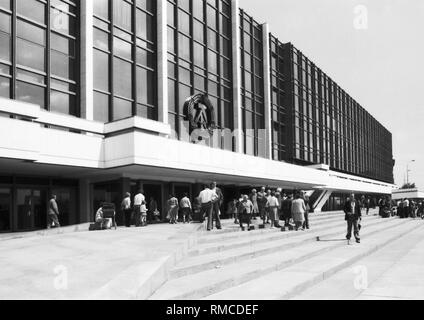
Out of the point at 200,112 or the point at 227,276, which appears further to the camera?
the point at 200,112

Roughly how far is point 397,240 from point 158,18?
19217 mm

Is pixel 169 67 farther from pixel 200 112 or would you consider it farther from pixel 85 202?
pixel 85 202

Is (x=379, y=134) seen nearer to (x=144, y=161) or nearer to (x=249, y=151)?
(x=249, y=151)

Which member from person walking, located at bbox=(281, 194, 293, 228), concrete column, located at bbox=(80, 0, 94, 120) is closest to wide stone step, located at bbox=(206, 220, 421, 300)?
person walking, located at bbox=(281, 194, 293, 228)

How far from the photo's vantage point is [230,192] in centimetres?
3497

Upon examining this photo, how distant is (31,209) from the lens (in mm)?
21844

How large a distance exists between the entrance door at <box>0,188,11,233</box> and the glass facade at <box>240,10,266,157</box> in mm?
21118

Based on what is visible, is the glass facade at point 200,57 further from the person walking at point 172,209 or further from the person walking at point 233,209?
the person walking at point 172,209

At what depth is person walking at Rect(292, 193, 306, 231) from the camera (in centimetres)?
1947

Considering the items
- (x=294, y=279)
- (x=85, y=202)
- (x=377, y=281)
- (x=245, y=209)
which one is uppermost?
(x=85, y=202)

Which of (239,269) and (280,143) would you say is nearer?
(239,269)

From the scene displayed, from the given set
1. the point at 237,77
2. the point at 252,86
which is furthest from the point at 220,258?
the point at 252,86

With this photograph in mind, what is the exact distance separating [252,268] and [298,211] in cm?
1024
